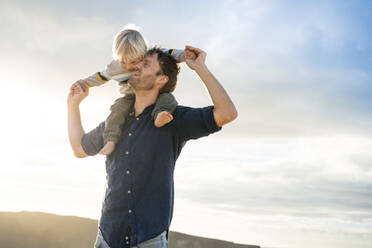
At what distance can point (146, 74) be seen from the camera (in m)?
2.79

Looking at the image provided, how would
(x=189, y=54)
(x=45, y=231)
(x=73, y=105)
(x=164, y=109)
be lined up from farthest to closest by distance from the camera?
(x=45, y=231), (x=73, y=105), (x=189, y=54), (x=164, y=109)

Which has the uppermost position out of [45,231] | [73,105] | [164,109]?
[73,105]

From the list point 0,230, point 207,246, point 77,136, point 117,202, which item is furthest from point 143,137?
point 207,246

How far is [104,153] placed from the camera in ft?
8.80

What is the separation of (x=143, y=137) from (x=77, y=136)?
0.69 m

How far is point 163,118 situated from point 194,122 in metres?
0.20

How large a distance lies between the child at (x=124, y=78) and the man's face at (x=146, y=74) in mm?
50

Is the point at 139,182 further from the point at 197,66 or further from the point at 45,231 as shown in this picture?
the point at 45,231

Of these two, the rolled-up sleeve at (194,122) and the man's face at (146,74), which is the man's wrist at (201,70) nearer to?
the rolled-up sleeve at (194,122)

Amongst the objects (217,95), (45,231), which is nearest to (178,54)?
(217,95)

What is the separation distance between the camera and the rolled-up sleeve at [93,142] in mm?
2973

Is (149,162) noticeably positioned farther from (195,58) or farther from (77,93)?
(77,93)

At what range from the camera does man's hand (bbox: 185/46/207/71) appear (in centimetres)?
260

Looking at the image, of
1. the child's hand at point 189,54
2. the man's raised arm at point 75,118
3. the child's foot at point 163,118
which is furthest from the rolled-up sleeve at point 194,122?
the man's raised arm at point 75,118
